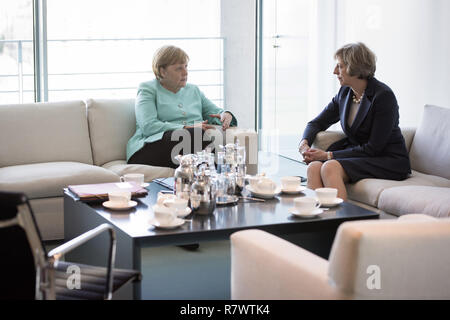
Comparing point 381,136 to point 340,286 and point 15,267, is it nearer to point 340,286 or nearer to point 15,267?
point 340,286

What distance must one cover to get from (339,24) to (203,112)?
155cm

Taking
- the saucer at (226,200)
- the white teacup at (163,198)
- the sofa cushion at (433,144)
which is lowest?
the saucer at (226,200)

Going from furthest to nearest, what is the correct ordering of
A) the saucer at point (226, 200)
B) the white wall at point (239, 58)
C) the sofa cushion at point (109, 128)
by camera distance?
the white wall at point (239, 58)
the sofa cushion at point (109, 128)
the saucer at point (226, 200)

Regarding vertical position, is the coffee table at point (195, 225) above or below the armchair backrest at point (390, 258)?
below

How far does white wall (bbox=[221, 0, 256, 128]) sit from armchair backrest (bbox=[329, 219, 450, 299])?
528 cm

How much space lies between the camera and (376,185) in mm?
3572

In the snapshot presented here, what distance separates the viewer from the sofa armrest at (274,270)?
1.80 m

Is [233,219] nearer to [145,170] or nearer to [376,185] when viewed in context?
[376,185]

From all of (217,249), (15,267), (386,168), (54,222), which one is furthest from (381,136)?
(15,267)

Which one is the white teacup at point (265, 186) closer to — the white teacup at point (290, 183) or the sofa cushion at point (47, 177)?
the white teacup at point (290, 183)

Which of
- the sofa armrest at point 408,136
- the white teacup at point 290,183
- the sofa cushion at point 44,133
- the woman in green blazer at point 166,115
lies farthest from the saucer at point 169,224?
the sofa armrest at point 408,136

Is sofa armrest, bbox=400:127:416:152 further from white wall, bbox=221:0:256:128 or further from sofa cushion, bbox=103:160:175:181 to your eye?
white wall, bbox=221:0:256:128

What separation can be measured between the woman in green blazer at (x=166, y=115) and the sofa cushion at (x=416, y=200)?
1374 mm

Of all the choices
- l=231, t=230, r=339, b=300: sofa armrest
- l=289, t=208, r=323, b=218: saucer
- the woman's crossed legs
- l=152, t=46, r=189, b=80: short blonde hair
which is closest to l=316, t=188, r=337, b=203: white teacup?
l=289, t=208, r=323, b=218: saucer
